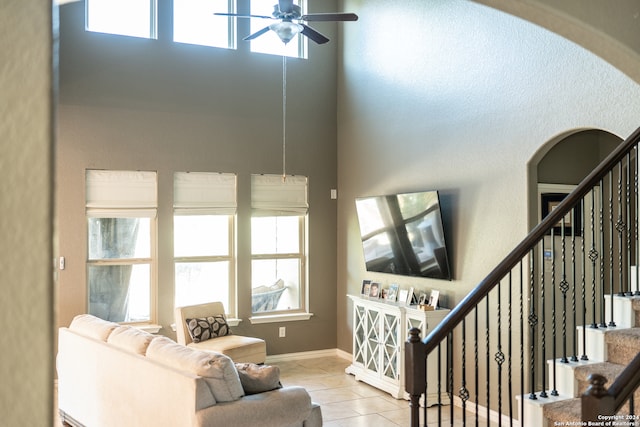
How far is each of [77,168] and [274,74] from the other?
260 centimetres

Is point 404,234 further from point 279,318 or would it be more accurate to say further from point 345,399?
point 279,318

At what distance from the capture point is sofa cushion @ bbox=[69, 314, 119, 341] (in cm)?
456

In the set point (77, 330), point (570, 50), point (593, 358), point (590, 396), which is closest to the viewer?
point (590, 396)

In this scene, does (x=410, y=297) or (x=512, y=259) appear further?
(x=410, y=297)

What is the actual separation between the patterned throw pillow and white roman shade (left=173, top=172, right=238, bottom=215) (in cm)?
130

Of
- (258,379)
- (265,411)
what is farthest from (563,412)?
(258,379)

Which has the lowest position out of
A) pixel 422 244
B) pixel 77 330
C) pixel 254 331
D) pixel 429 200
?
pixel 254 331

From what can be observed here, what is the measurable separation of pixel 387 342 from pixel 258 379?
2.75 m

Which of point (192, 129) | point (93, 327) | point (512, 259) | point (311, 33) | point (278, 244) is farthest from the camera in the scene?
point (278, 244)

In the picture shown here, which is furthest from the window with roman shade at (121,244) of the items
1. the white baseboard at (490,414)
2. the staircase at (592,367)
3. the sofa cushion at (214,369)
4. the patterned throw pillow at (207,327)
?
the staircase at (592,367)

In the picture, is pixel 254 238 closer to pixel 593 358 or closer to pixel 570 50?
pixel 570 50

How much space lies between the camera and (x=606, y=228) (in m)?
5.34

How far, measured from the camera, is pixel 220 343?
6.16 metres
